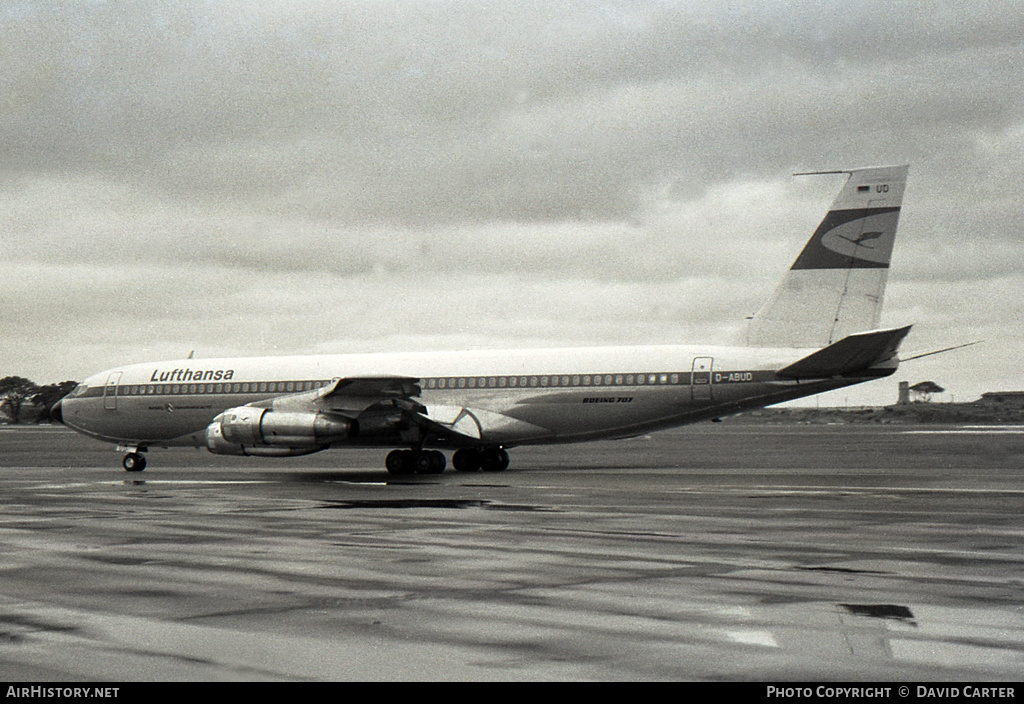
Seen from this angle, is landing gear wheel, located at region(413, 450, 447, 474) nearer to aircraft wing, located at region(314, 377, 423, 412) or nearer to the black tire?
the black tire

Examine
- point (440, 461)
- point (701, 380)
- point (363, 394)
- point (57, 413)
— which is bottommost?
point (440, 461)

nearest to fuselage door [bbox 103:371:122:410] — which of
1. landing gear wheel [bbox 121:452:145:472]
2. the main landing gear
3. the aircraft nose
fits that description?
the aircraft nose

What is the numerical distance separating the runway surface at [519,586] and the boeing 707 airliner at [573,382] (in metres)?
8.25

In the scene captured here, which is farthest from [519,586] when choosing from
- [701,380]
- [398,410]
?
[398,410]

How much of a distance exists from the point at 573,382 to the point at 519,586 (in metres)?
24.1

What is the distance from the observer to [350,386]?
110 feet

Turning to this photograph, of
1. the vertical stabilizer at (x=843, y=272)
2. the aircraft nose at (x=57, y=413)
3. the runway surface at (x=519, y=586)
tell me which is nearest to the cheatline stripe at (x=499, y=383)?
the aircraft nose at (x=57, y=413)

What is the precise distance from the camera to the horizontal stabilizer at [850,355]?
29.2 m

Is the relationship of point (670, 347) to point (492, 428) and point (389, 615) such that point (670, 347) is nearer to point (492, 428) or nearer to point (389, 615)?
point (492, 428)

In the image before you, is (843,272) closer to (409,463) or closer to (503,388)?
(503,388)

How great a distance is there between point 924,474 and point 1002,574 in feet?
65.3

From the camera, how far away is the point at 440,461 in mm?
35500

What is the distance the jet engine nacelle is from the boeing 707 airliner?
43mm

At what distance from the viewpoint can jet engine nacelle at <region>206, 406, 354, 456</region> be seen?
33844 mm
